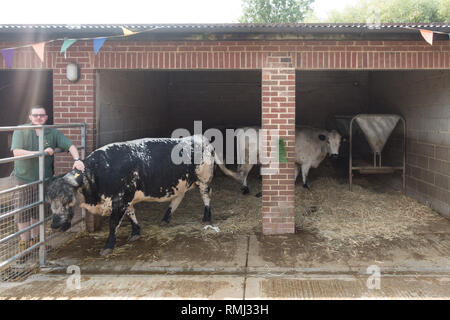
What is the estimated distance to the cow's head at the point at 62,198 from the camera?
4941 millimetres

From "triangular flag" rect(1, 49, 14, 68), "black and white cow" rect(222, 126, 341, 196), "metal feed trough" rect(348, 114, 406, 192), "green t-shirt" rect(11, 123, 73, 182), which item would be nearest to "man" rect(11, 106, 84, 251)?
"green t-shirt" rect(11, 123, 73, 182)

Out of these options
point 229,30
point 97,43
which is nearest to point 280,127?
point 229,30

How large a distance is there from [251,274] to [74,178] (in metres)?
2.53

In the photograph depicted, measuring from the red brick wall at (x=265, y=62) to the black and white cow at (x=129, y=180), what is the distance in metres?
0.88

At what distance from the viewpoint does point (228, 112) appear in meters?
12.9

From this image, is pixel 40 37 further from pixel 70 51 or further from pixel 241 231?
pixel 241 231

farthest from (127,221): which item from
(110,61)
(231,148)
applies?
(231,148)

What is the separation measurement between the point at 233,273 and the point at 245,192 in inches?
179

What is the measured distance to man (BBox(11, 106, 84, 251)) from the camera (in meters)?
5.05

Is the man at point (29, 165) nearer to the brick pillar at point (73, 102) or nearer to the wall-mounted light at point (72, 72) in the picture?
the brick pillar at point (73, 102)

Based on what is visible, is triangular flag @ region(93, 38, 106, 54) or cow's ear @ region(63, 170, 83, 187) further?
triangular flag @ region(93, 38, 106, 54)

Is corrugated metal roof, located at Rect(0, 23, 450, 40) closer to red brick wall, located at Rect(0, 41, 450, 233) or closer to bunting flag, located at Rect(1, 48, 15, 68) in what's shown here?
red brick wall, located at Rect(0, 41, 450, 233)

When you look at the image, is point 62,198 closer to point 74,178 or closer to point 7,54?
point 74,178

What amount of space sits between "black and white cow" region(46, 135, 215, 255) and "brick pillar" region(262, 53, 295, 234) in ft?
4.17
